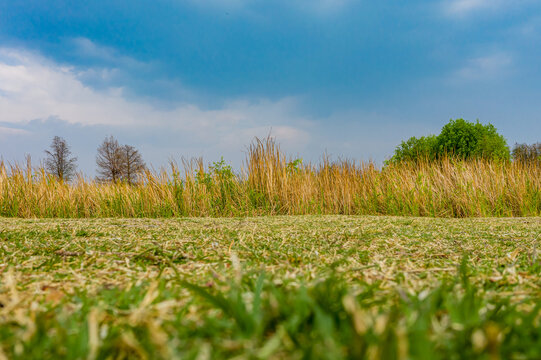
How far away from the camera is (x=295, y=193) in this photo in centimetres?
738

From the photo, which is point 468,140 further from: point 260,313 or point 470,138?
point 260,313

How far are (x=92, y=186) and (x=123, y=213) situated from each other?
1434 millimetres

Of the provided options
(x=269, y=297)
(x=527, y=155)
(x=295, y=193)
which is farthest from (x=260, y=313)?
(x=527, y=155)

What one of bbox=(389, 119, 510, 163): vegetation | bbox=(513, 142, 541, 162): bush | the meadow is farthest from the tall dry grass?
bbox=(389, 119, 510, 163): vegetation

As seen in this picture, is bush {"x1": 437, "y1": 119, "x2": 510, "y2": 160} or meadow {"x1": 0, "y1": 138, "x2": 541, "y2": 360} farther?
bush {"x1": 437, "y1": 119, "x2": 510, "y2": 160}

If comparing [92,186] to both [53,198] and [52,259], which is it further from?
[52,259]

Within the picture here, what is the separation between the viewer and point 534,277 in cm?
125

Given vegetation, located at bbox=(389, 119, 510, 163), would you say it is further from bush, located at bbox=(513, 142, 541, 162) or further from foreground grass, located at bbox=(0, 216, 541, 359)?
foreground grass, located at bbox=(0, 216, 541, 359)

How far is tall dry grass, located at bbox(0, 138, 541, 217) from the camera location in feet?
24.2

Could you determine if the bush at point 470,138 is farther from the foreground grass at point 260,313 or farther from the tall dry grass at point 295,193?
the foreground grass at point 260,313

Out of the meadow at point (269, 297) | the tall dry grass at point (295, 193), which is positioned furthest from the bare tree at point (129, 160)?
the meadow at point (269, 297)

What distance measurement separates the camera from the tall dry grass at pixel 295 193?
24.2ft

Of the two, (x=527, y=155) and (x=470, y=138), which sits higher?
(x=470, y=138)

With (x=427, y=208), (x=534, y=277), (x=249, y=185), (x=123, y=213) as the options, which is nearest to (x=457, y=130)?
(x=427, y=208)
